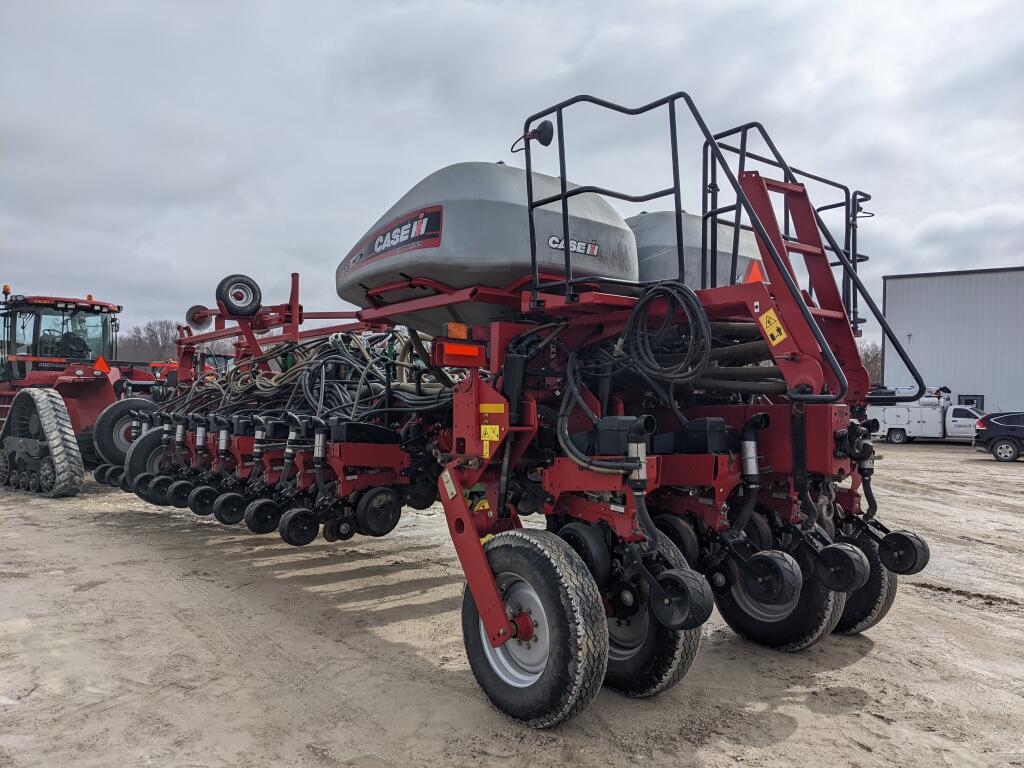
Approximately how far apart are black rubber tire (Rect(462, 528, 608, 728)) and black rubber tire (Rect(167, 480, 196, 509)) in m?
4.79

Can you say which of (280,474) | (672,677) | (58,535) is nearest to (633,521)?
(672,677)

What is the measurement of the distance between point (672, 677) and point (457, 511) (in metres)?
1.33

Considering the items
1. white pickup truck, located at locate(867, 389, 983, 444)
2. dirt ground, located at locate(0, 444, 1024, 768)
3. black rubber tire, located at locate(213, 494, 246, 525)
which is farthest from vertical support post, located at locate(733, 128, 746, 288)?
white pickup truck, located at locate(867, 389, 983, 444)

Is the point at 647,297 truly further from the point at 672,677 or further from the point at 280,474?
the point at 280,474

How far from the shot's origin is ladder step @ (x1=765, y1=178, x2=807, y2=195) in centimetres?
393

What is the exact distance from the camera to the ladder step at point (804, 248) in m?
3.88

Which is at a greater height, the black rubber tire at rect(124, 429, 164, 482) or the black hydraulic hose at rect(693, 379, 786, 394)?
the black hydraulic hose at rect(693, 379, 786, 394)

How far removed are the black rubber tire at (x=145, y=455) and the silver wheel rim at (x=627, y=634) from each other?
6.03 meters

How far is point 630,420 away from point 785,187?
1.60m

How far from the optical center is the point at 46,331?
11.8 metres

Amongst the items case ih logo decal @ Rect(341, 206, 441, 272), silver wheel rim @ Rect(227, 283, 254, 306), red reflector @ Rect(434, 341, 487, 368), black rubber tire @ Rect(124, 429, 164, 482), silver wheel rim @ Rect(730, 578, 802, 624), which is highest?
silver wheel rim @ Rect(227, 283, 254, 306)

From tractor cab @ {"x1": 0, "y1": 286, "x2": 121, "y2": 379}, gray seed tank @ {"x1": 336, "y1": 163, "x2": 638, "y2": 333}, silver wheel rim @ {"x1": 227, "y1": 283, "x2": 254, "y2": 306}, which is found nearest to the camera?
gray seed tank @ {"x1": 336, "y1": 163, "x2": 638, "y2": 333}

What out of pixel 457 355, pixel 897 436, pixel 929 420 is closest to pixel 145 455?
pixel 457 355

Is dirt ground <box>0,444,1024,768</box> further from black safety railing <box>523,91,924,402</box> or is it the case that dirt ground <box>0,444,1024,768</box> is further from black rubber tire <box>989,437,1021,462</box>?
black rubber tire <box>989,437,1021,462</box>
